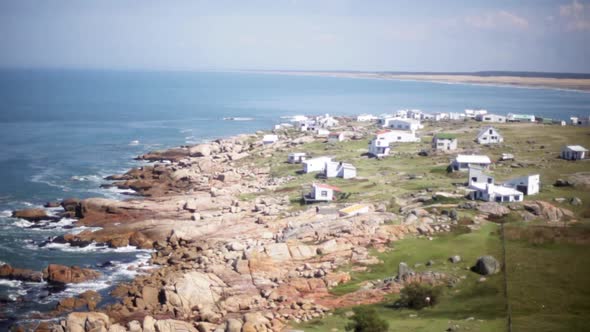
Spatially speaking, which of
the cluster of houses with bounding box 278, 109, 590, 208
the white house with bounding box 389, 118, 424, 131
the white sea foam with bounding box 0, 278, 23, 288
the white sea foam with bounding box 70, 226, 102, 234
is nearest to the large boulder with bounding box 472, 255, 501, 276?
the cluster of houses with bounding box 278, 109, 590, 208

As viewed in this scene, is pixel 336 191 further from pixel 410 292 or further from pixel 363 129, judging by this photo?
pixel 363 129

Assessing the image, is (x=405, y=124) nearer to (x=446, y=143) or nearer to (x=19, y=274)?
(x=446, y=143)

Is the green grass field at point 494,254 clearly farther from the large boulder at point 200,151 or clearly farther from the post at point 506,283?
the large boulder at point 200,151

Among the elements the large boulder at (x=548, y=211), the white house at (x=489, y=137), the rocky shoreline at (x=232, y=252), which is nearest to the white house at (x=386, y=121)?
the white house at (x=489, y=137)

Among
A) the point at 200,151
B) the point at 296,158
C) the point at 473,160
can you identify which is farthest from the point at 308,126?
the point at 473,160

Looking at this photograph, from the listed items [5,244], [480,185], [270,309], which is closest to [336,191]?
[480,185]
